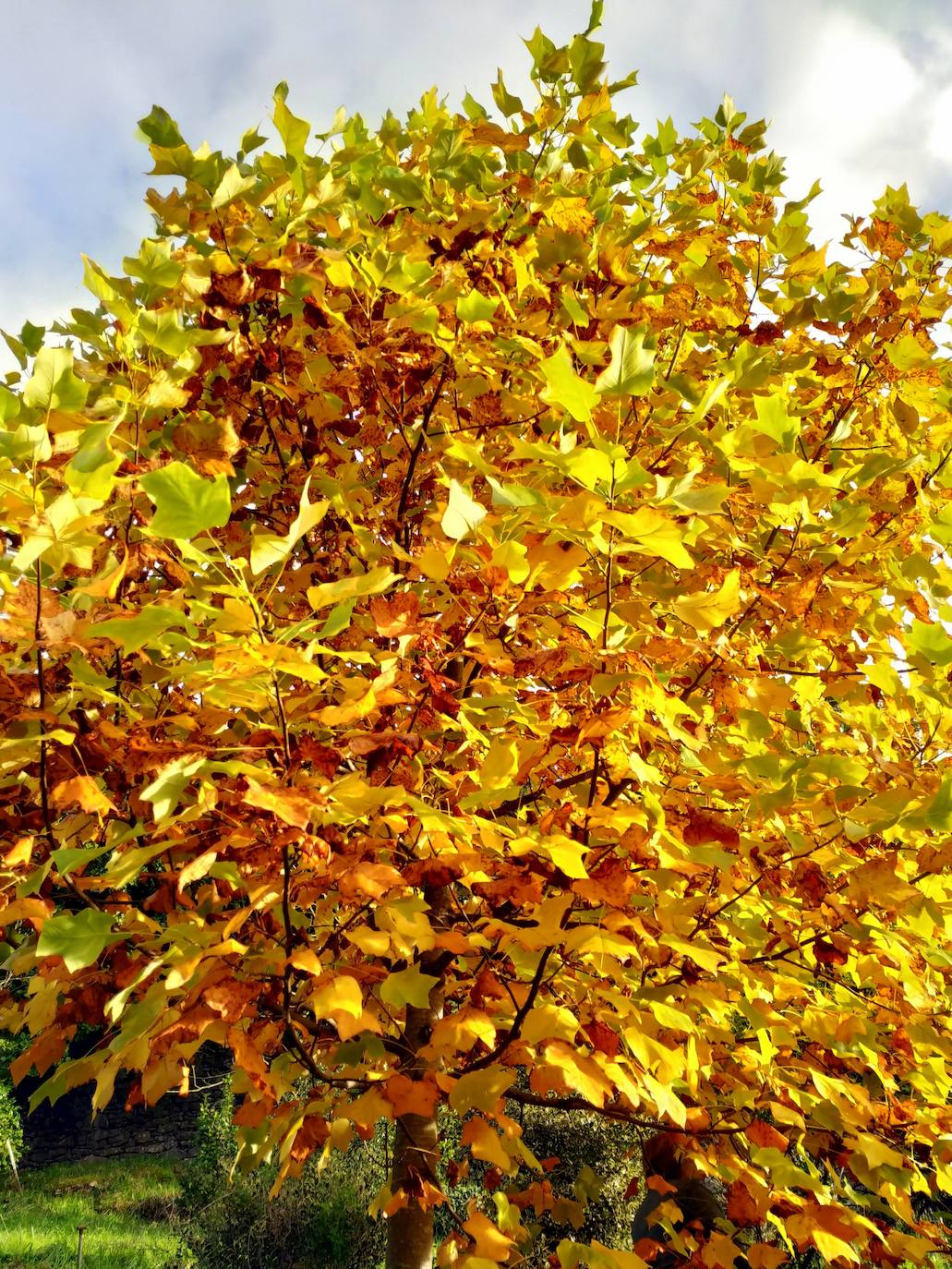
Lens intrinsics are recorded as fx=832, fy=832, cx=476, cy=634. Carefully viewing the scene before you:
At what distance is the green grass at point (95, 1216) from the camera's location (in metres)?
7.47

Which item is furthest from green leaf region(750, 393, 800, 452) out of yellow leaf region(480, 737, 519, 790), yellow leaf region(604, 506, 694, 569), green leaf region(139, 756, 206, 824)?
green leaf region(139, 756, 206, 824)

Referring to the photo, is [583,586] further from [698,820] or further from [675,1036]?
[675,1036]

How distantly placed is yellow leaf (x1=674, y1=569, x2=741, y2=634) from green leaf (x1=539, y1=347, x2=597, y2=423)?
335 millimetres

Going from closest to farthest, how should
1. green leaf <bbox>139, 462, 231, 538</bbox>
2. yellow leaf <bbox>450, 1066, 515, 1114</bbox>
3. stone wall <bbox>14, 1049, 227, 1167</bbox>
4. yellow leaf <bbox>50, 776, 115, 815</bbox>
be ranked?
green leaf <bbox>139, 462, 231, 538</bbox>, yellow leaf <bbox>50, 776, 115, 815</bbox>, yellow leaf <bbox>450, 1066, 515, 1114</bbox>, stone wall <bbox>14, 1049, 227, 1167</bbox>

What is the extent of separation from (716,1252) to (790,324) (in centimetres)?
253

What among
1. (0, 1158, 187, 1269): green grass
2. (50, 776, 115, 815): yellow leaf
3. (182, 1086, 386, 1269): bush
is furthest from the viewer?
(0, 1158, 187, 1269): green grass

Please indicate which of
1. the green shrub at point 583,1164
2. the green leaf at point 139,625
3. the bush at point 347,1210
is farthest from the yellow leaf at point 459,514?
the green shrub at point 583,1164

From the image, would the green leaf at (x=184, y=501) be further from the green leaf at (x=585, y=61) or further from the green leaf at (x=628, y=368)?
the green leaf at (x=585, y=61)

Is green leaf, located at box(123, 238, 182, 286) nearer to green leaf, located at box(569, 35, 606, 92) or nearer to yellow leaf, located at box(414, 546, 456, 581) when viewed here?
yellow leaf, located at box(414, 546, 456, 581)

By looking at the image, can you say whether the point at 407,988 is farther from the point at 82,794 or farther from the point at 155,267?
the point at 155,267

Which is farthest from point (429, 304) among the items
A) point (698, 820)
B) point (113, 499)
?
point (698, 820)

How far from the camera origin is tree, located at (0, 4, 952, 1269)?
1.28 meters

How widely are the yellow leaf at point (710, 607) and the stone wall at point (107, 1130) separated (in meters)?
14.4

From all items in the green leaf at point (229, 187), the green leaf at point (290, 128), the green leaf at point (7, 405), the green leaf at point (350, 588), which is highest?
the green leaf at point (290, 128)
